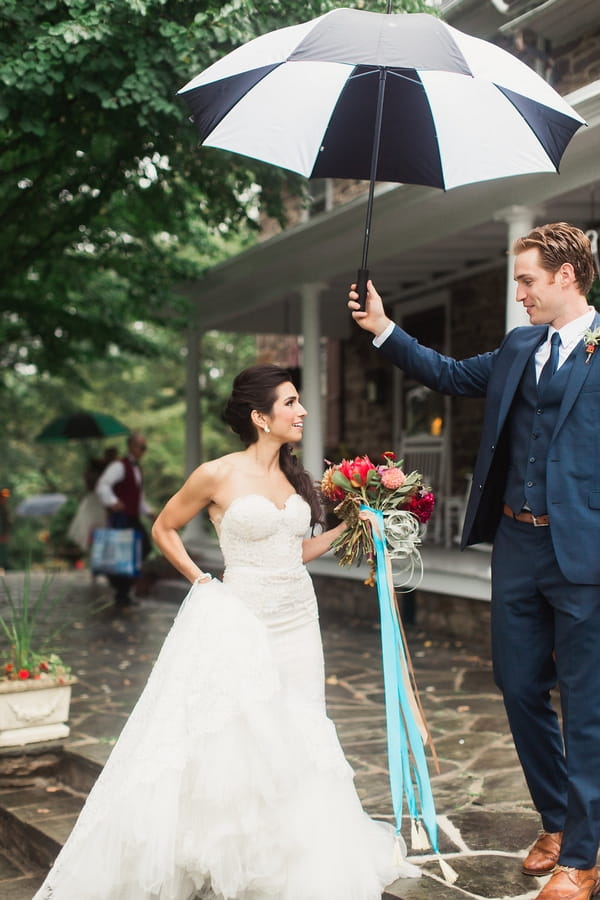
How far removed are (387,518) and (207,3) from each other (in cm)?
412

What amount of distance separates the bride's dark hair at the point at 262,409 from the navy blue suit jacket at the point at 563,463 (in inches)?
17.3

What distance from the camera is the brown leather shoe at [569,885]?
10.5 ft

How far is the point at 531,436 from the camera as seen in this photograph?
3.40m

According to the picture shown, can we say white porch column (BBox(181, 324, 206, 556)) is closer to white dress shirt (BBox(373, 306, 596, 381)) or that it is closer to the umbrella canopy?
the umbrella canopy

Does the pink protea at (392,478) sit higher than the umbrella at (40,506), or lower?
higher

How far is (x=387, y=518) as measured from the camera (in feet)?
11.8

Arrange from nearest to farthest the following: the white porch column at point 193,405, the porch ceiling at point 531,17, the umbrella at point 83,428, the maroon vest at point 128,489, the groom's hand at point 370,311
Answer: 1. the groom's hand at point 370,311
2. the porch ceiling at point 531,17
3. the maroon vest at point 128,489
4. the white porch column at point 193,405
5. the umbrella at point 83,428

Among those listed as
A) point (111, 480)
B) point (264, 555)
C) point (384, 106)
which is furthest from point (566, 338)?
point (111, 480)

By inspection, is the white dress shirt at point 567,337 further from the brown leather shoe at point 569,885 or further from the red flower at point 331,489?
the brown leather shoe at point 569,885

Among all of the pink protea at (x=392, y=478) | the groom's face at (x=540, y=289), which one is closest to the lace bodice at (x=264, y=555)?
the pink protea at (x=392, y=478)

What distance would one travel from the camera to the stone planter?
5246mm

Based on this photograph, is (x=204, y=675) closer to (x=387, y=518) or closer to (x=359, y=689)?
(x=387, y=518)

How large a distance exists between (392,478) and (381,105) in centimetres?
133

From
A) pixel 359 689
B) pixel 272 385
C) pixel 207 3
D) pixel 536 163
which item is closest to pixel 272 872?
pixel 272 385
